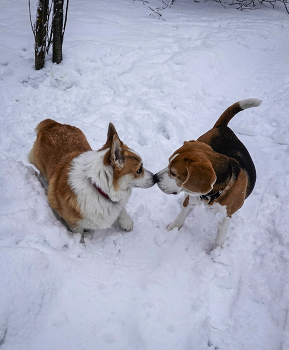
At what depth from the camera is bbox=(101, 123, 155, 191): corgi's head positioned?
2137 millimetres

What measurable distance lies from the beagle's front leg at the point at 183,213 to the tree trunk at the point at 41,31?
3.94m

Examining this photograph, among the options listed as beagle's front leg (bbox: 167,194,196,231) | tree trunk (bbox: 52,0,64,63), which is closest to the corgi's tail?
beagle's front leg (bbox: 167,194,196,231)

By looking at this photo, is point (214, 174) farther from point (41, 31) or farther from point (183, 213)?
point (41, 31)

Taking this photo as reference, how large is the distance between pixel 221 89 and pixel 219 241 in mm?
3558

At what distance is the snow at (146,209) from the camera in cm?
194

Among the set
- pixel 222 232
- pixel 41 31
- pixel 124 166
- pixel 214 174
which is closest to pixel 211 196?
pixel 214 174

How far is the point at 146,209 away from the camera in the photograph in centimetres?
319

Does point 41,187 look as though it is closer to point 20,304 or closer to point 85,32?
point 20,304

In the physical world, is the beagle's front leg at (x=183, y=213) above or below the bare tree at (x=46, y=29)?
below

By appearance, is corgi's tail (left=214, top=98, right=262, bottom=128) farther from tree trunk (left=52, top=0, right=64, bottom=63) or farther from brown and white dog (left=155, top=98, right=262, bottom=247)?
tree trunk (left=52, top=0, right=64, bottom=63)

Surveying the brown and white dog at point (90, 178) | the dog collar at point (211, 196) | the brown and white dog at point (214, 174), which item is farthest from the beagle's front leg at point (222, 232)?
the brown and white dog at point (90, 178)

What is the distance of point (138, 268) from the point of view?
2539 millimetres

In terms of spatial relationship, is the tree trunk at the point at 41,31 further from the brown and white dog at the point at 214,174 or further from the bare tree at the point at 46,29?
the brown and white dog at the point at 214,174

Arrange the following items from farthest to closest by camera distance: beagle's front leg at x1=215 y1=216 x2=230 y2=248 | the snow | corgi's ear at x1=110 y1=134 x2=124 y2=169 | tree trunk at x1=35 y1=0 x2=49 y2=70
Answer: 1. tree trunk at x1=35 y1=0 x2=49 y2=70
2. beagle's front leg at x1=215 y1=216 x2=230 y2=248
3. corgi's ear at x1=110 y1=134 x2=124 y2=169
4. the snow
